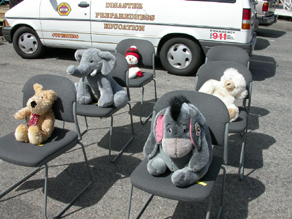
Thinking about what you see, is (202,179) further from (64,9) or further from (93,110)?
(64,9)

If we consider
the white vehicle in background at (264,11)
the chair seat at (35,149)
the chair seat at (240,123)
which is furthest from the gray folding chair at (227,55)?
the white vehicle in background at (264,11)

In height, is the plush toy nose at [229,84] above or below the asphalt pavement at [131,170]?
above

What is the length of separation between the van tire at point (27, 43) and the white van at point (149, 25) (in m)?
0.02

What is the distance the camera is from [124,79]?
3801 millimetres

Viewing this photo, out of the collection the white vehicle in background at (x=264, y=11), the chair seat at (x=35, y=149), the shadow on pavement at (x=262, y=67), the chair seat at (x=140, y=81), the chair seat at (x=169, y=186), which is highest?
the white vehicle in background at (x=264, y=11)

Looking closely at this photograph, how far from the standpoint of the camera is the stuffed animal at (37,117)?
2.62m

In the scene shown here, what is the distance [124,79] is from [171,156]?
1.87m

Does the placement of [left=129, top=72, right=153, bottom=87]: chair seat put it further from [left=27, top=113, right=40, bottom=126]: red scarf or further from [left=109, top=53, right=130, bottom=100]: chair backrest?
[left=27, top=113, right=40, bottom=126]: red scarf

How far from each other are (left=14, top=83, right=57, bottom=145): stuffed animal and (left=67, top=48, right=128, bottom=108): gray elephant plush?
544 millimetres

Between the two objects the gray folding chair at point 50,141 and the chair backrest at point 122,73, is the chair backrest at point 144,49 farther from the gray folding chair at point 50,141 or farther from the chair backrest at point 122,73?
the gray folding chair at point 50,141

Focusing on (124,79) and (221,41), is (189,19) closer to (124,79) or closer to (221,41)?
(221,41)

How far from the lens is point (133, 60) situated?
4.52 m

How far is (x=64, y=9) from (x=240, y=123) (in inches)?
196

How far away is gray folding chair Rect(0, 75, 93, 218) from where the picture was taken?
2428 mm
